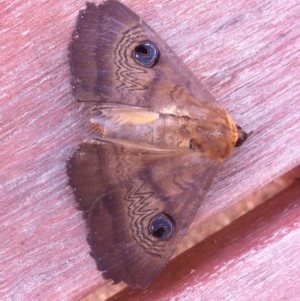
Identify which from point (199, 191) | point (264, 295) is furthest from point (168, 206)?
point (264, 295)

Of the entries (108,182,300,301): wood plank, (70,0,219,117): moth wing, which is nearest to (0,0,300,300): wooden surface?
(108,182,300,301): wood plank

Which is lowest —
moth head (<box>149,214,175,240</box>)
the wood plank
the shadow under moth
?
the wood plank

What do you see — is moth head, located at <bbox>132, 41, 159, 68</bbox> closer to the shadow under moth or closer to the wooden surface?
the shadow under moth

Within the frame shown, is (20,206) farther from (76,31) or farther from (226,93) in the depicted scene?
(226,93)

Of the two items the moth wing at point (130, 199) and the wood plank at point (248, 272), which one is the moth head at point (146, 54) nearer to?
the moth wing at point (130, 199)

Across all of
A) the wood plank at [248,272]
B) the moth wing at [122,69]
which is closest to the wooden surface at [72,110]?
the wood plank at [248,272]

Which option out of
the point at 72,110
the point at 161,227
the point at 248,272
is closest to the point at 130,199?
the point at 161,227

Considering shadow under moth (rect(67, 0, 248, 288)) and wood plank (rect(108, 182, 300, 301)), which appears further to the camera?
wood plank (rect(108, 182, 300, 301))

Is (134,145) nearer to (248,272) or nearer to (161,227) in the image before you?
(161,227)
